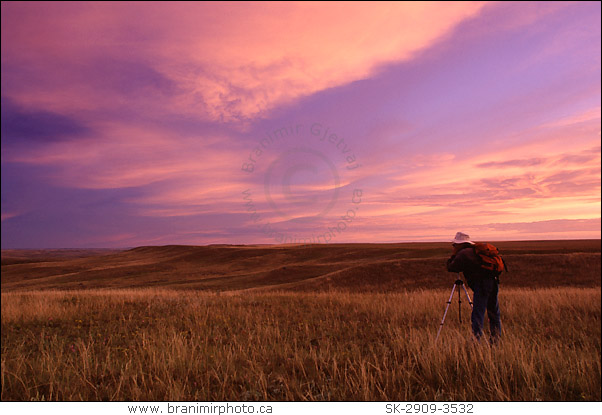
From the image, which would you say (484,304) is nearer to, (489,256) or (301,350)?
(489,256)

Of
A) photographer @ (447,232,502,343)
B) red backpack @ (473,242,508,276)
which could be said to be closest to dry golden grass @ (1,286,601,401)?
photographer @ (447,232,502,343)

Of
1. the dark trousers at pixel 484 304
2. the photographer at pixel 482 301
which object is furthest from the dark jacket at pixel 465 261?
the dark trousers at pixel 484 304

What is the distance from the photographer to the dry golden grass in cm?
445

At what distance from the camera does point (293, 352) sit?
22.2 feet

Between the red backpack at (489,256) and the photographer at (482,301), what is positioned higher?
the red backpack at (489,256)

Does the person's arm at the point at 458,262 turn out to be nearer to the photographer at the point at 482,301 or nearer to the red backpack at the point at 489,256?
the photographer at the point at 482,301

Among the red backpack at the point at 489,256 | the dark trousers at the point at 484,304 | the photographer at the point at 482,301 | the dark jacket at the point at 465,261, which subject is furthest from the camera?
the dark trousers at the point at 484,304

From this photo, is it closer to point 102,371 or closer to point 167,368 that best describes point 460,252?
point 167,368

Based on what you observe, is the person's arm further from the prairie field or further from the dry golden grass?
the dry golden grass

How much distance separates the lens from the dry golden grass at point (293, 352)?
4453 millimetres

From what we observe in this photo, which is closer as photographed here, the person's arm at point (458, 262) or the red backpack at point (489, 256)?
the red backpack at point (489, 256)

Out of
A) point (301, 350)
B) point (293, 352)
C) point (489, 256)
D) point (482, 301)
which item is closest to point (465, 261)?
point (489, 256)

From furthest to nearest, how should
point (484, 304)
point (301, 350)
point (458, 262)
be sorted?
1. point (484, 304)
2. point (301, 350)
3. point (458, 262)
